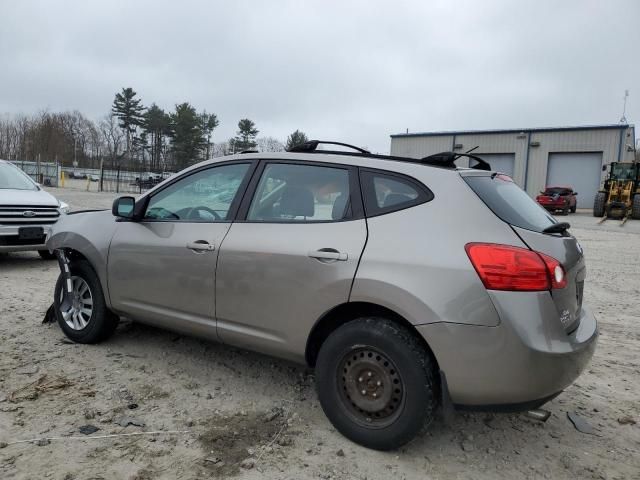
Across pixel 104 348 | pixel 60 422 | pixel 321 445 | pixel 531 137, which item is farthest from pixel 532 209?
pixel 531 137

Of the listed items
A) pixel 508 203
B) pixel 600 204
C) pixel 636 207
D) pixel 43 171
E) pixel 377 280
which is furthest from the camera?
pixel 43 171

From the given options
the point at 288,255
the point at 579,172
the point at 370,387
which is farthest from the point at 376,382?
the point at 579,172

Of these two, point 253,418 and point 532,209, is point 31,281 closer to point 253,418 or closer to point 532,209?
point 253,418

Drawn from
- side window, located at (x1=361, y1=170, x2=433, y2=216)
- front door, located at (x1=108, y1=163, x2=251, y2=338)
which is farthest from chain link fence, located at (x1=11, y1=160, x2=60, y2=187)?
side window, located at (x1=361, y1=170, x2=433, y2=216)

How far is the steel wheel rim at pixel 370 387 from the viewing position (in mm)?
2607

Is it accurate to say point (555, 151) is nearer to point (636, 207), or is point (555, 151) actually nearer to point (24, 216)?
point (636, 207)

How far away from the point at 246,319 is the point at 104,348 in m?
1.75

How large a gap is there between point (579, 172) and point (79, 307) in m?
36.4

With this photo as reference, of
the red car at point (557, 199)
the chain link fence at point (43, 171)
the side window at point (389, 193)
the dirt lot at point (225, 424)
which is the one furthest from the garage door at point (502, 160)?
the side window at point (389, 193)

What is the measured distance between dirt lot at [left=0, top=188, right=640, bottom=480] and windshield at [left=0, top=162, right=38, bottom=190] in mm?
4491

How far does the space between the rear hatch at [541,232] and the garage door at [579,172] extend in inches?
1391

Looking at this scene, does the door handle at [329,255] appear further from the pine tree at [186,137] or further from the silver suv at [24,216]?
the pine tree at [186,137]

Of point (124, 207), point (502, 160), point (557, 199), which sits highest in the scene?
point (502, 160)

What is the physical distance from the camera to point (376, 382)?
2.66 metres
